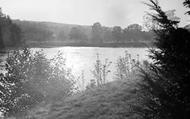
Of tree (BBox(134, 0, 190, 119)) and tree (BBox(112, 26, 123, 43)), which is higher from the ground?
tree (BBox(112, 26, 123, 43))

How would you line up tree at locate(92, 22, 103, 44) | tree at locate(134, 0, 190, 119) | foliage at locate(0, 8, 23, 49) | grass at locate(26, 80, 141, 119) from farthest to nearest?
tree at locate(92, 22, 103, 44)
foliage at locate(0, 8, 23, 49)
grass at locate(26, 80, 141, 119)
tree at locate(134, 0, 190, 119)

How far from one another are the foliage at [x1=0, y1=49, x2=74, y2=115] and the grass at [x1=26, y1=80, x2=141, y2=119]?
3.42m

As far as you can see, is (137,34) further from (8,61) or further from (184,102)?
(184,102)

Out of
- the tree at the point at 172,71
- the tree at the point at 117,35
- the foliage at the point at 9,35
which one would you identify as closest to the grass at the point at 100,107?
the tree at the point at 172,71

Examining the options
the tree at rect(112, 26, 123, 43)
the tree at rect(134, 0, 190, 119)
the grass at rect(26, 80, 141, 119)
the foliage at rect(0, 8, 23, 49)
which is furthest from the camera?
the tree at rect(112, 26, 123, 43)

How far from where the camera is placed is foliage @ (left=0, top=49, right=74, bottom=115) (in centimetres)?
1673

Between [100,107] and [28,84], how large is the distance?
766 cm

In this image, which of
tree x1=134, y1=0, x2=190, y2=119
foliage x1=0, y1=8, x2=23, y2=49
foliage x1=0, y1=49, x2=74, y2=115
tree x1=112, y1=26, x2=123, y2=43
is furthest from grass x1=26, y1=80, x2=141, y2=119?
tree x1=112, y1=26, x2=123, y2=43

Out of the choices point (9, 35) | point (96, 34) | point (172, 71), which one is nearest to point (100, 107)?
point (172, 71)

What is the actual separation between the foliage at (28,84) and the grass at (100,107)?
342cm

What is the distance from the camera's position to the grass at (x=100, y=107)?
422 inches

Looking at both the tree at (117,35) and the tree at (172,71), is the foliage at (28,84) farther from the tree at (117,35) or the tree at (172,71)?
the tree at (117,35)

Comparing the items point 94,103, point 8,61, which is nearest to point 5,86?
point 8,61

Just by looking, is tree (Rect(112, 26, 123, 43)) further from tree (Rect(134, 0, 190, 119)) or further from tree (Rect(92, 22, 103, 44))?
tree (Rect(134, 0, 190, 119))
